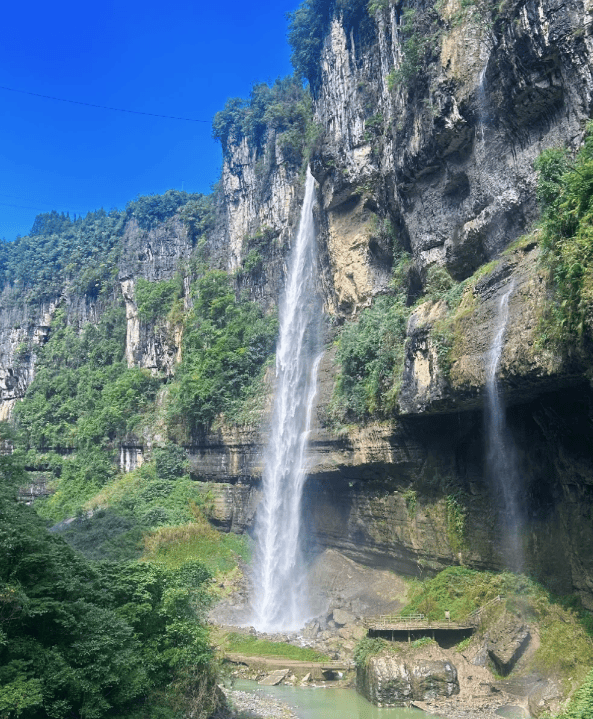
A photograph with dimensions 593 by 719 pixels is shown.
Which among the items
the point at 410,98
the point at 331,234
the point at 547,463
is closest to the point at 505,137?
the point at 410,98

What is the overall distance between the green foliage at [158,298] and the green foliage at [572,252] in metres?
37.8

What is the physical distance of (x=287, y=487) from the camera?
92.2 ft

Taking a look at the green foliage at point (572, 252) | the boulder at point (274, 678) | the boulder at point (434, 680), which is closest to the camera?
the green foliage at point (572, 252)

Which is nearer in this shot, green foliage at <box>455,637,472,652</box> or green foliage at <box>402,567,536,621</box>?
green foliage at <box>455,637,472,652</box>

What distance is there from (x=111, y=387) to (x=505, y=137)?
114ft

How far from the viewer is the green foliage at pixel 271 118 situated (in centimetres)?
3966

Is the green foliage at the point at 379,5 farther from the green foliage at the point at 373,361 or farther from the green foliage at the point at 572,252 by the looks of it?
the green foliage at the point at 572,252

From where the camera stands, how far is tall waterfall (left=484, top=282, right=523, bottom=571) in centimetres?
1586

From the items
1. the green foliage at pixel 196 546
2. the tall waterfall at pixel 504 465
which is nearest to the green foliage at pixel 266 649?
the tall waterfall at pixel 504 465

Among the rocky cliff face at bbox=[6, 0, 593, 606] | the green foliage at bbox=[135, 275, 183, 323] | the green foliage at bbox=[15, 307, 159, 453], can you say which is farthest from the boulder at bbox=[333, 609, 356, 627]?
the green foliage at bbox=[135, 275, 183, 323]

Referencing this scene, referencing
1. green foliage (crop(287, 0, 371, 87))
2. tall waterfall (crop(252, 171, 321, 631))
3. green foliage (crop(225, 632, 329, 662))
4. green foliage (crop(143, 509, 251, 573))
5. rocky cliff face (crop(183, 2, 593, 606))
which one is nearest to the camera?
rocky cliff face (crop(183, 2, 593, 606))

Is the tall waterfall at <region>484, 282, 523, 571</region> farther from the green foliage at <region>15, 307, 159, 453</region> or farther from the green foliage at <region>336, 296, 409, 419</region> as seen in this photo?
the green foliage at <region>15, 307, 159, 453</region>

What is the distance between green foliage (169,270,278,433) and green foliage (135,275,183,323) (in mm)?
7031

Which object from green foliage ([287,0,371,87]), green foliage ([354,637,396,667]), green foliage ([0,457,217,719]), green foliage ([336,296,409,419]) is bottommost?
green foliage ([354,637,396,667])
